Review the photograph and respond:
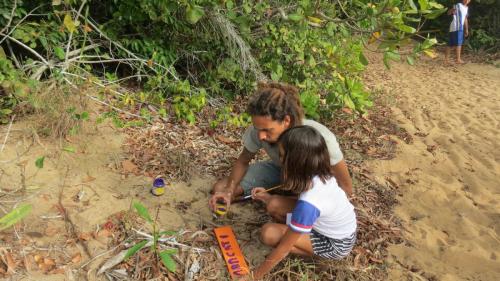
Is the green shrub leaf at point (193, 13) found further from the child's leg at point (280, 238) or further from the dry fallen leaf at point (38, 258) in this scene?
the dry fallen leaf at point (38, 258)

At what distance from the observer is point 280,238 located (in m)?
2.33

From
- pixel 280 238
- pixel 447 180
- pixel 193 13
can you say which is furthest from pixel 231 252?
pixel 447 180

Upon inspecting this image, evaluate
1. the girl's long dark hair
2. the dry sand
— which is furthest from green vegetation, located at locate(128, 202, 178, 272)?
the girl's long dark hair

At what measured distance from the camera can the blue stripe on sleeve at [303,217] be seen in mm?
2010

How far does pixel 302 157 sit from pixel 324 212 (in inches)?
12.4

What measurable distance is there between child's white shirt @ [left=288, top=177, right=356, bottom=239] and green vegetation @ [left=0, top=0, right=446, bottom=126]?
170 centimetres

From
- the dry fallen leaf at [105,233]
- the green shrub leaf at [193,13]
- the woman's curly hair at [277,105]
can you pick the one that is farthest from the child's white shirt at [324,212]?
the green shrub leaf at [193,13]

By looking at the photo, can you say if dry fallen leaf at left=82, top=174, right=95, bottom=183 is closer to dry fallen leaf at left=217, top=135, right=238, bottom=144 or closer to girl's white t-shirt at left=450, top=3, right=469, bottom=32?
dry fallen leaf at left=217, top=135, right=238, bottom=144

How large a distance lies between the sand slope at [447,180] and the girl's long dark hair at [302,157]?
0.97 metres

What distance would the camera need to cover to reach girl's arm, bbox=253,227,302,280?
2078 mm

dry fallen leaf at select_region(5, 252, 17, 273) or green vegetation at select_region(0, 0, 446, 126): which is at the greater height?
green vegetation at select_region(0, 0, 446, 126)

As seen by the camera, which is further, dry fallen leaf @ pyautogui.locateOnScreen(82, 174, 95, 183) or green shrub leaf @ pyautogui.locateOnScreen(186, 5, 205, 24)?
green shrub leaf @ pyautogui.locateOnScreen(186, 5, 205, 24)

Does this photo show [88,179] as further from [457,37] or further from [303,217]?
Answer: [457,37]

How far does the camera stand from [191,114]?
384cm
